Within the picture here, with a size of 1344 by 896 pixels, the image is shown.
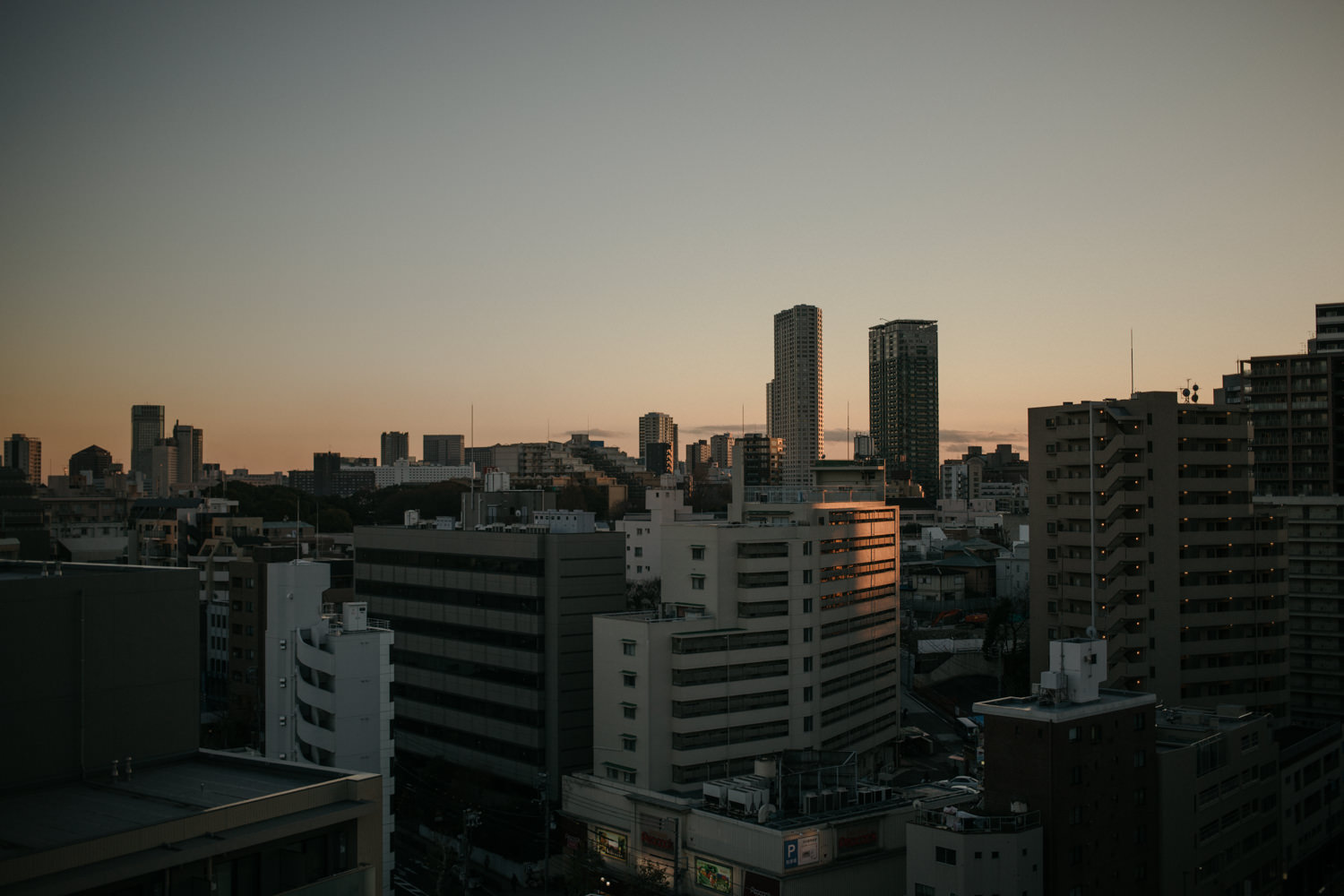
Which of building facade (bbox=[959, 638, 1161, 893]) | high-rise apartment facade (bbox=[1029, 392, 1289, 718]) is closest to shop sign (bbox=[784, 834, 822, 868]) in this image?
building facade (bbox=[959, 638, 1161, 893])

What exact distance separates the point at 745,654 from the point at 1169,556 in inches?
878

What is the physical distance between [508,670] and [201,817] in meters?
32.9

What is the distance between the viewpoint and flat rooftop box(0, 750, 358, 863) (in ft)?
42.1

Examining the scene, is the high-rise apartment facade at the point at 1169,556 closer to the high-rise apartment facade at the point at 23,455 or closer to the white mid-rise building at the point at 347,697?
the white mid-rise building at the point at 347,697

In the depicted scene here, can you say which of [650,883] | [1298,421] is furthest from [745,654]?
[1298,421]

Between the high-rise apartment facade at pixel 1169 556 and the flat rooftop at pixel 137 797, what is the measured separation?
41420 millimetres

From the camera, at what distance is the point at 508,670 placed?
4603 centimetres

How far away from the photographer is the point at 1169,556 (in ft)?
161

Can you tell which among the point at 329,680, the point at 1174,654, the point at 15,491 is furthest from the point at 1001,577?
the point at 15,491

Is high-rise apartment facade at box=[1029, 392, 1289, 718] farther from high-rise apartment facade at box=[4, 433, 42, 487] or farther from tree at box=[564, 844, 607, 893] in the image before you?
high-rise apartment facade at box=[4, 433, 42, 487]

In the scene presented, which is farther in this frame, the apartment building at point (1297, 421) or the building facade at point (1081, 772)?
the apartment building at point (1297, 421)

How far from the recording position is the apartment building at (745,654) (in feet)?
127

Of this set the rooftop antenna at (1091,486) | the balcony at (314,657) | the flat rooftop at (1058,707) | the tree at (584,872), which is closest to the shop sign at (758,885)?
the tree at (584,872)

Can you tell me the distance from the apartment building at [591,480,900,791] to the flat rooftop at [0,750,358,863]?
2341cm
